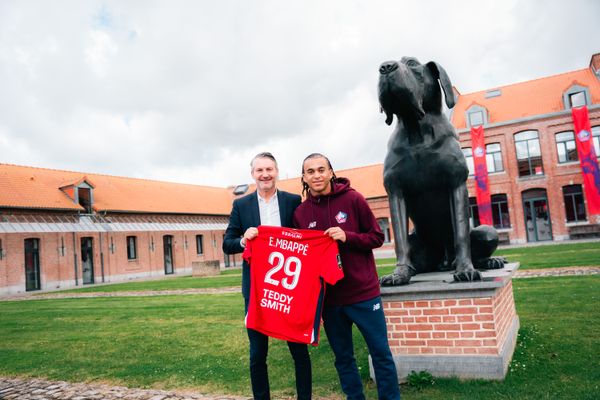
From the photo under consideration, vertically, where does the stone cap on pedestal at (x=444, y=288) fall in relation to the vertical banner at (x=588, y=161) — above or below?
below

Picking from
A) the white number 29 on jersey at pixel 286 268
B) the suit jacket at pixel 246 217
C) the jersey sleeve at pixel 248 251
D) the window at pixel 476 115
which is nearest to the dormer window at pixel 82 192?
the window at pixel 476 115

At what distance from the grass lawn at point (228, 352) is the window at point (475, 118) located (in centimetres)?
2163

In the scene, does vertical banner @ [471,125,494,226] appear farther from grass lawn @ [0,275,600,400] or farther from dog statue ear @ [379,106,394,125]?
dog statue ear @ [379,106,394,125]

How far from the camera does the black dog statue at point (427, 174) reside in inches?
142

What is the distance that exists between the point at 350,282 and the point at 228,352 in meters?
3.39

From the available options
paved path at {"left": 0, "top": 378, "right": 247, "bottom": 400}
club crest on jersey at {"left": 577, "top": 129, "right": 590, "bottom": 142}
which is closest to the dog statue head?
paved path at {"left": 0, "top": 378, "right": 247, "bottom": 400}

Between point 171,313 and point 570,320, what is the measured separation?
7.83 meters

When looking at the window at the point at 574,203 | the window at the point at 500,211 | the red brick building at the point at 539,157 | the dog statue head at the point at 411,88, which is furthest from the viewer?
the window at the point at 500,211

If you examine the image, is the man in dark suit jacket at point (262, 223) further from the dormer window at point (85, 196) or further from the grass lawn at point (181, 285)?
the dormer window at point (85, 196)

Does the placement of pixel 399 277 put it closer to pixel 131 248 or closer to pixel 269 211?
pixel 269 211

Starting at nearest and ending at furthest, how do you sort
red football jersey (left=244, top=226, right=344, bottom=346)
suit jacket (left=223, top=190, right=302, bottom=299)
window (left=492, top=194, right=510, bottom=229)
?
red football jersey (left=244, top=226, right=344, bottom=346) < suit jacket (left=223, top=190, right=302, bottom=299) < window (left=492, top=194, right=510, bottom=229)

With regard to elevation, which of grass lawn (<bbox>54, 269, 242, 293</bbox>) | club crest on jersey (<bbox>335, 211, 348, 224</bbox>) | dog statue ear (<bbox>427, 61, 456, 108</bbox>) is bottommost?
grass lawn (<bbox>54, 269, 242, 293</bbox>)

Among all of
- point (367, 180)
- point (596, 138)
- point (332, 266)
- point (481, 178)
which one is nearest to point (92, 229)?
point (367, 180)

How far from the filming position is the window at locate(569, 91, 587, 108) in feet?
85.3
